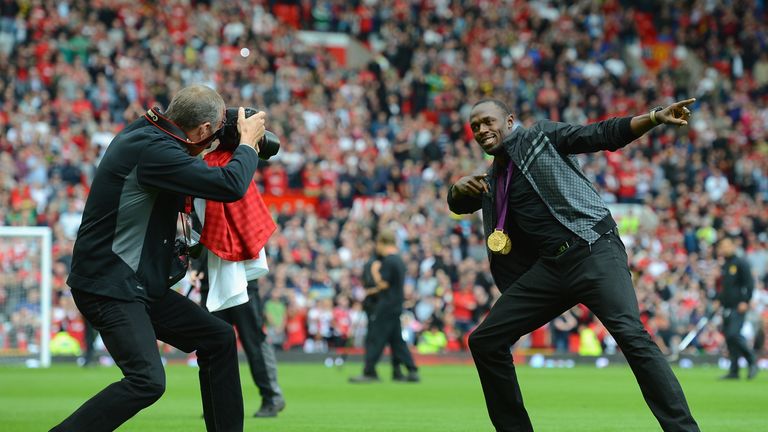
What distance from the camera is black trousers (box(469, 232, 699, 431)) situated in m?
7.57

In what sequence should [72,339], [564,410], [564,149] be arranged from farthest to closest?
[72,339], [564,410], [564,149]

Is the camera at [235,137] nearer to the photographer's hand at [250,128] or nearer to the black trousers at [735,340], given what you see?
the photographer's hand at [250,128]

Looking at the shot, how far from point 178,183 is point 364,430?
4.51 m

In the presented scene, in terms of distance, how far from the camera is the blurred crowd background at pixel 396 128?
85.1ft

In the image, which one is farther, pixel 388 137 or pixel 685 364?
pixel 388 137

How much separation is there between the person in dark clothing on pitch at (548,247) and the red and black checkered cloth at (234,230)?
1570 mm

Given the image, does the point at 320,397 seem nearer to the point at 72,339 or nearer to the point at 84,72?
the point at 72,339

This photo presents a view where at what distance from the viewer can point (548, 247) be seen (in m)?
8.12

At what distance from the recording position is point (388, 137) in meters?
32.1

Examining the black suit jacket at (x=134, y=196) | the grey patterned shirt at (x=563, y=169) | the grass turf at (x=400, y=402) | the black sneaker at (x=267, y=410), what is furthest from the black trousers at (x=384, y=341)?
the black suit jacket at (x=134, y=196)

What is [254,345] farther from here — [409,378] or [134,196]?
[409,378]

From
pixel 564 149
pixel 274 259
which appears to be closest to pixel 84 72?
pixel 274 259

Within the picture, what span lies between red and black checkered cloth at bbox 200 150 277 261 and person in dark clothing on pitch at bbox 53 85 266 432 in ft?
2.03

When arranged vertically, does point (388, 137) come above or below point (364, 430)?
above
